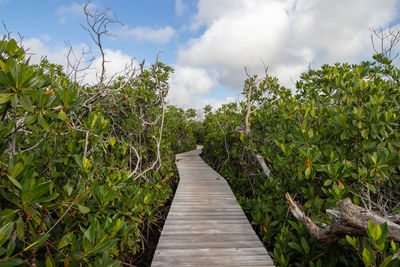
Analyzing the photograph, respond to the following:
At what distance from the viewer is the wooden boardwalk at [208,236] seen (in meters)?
2.13

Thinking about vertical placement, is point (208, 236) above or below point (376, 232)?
below

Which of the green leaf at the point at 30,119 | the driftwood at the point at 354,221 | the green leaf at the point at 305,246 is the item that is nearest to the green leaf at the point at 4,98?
the green leaf at the point at 30,119

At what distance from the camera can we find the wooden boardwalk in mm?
2131

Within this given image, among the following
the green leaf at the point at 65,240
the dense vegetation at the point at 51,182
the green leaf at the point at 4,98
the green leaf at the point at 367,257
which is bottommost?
the green leaf at the point at 367,257

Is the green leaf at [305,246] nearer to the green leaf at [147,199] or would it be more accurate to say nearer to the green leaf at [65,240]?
the green leaf at [147,199]

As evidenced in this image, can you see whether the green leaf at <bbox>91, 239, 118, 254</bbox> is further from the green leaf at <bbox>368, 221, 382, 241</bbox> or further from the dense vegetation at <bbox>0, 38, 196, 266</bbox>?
the green leaf at <bbox>368, 221, 382, 241</bbox>

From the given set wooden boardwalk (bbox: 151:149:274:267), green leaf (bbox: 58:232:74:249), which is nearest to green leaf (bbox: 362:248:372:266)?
wooden boardwalk (bbox: 151:149:274:267)

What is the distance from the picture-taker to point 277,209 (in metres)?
2.64

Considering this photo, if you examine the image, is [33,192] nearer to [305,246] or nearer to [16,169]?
[16,169]

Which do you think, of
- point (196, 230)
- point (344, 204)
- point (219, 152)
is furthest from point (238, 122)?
point (344, 204)

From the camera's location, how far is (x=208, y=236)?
2.59 m

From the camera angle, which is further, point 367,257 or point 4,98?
point 367,257

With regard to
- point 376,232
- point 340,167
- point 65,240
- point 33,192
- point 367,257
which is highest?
point 33,192

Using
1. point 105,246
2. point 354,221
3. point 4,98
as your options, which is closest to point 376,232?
point 354,221
